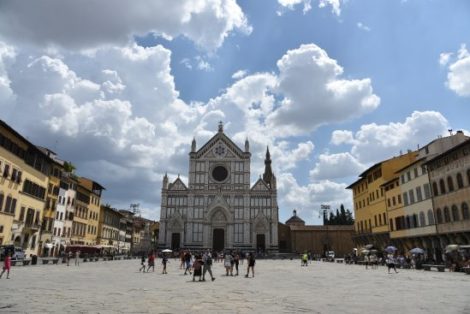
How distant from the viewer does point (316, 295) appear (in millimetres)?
13453

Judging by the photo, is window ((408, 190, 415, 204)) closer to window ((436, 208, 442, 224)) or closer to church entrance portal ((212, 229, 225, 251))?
window ((436, 208, 442, 224))

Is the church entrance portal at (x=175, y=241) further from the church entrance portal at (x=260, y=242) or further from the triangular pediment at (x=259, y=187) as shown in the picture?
the triangular pediment at (x=259, y=187)

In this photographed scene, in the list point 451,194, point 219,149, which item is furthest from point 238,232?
point 451,194

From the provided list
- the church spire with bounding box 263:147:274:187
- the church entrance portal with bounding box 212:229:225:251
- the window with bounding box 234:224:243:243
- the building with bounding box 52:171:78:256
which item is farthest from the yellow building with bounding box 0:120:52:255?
the church spire with bounding box 263:147:274:187

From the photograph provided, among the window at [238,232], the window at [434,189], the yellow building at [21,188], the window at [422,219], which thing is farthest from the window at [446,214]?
the yellow building at [21,188]

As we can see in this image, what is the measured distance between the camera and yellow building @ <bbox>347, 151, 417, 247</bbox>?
4731 centimetres

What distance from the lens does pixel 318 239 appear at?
68.0m

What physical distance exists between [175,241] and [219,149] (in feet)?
64.3

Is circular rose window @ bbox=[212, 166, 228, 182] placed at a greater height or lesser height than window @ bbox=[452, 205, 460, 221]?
greater

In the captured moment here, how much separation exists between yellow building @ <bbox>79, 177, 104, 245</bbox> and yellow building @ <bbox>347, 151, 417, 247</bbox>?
43.0m

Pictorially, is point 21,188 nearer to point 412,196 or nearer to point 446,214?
point 446,214

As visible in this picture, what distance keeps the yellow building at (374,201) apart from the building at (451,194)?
33.8 feet

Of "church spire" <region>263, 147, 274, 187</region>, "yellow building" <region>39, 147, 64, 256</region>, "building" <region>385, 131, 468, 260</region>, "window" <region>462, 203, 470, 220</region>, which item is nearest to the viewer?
"window" <region>462, 203, 470, 220</region>

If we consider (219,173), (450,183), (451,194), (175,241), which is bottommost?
(175,241)
